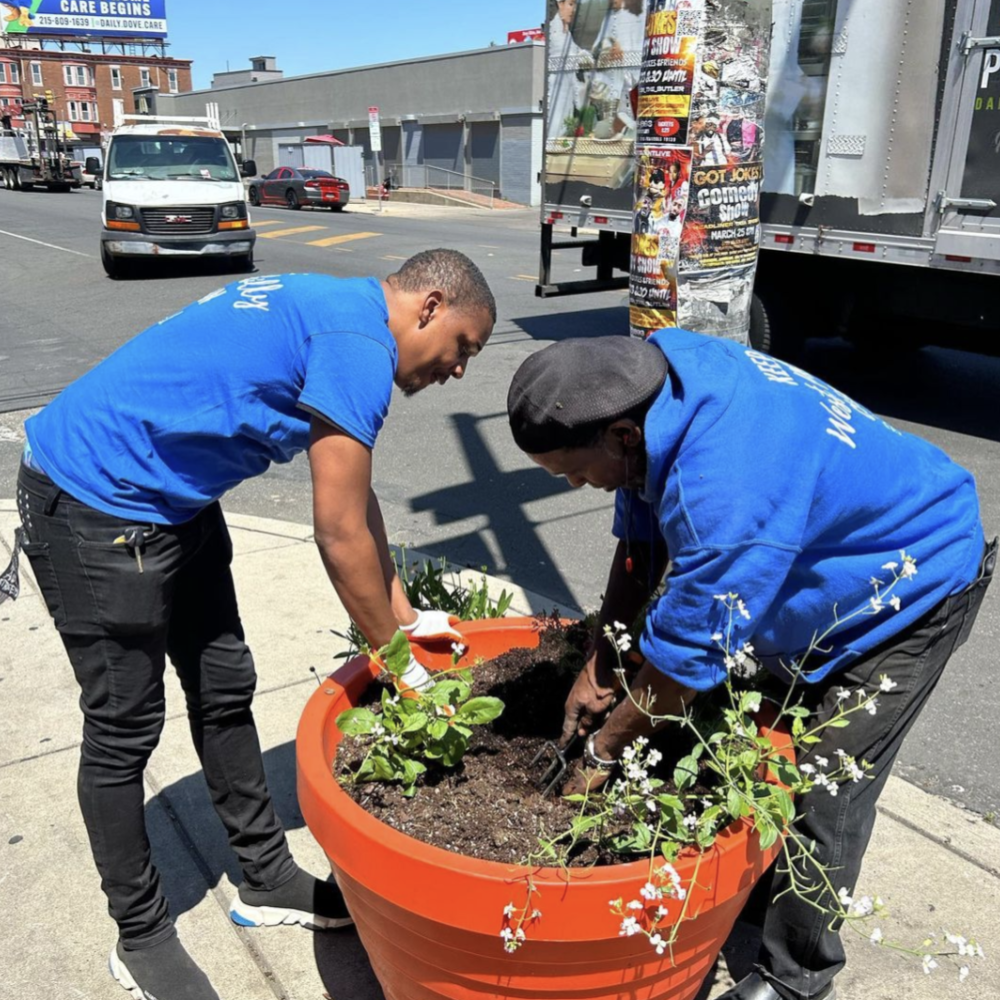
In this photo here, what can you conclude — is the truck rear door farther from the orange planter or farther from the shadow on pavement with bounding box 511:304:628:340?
A: the orange planter

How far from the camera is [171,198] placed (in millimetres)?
14039

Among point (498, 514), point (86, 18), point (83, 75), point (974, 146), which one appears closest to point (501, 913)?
point (498, 514)

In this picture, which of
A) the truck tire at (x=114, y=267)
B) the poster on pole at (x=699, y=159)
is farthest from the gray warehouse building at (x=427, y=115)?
the poster on pole at (x=699, y=159)

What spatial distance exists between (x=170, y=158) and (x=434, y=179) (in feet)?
92.4

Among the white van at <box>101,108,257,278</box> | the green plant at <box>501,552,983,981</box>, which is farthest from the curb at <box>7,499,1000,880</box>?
the white van at <box>101,108,257,278</box>

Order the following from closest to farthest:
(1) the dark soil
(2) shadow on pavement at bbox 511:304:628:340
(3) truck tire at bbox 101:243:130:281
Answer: (1) the dark soil → (2) shadow on pavement at bbox 511:304:628:340 → (3) truck tire at bbox 101:243:130:281

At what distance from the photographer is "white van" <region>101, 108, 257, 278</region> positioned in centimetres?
1384

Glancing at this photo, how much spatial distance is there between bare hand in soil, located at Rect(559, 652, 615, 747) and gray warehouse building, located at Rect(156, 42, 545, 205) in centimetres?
2934

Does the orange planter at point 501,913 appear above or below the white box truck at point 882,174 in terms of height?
below

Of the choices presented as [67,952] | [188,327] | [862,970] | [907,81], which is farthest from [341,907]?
[907,81]

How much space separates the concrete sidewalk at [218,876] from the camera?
2.36 meters

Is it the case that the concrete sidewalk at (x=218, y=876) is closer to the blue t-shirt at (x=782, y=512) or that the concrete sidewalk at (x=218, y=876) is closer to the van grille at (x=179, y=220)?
the blue t-shirt at (x=782, y=512)

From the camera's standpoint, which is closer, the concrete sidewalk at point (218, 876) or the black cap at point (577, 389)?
the black cap at point (577, 389)

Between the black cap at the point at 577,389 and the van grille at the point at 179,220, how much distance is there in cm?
1364
